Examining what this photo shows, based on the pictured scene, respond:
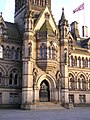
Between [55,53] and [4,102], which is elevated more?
[55,53]

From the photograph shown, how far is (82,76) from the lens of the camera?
60031 millimetres

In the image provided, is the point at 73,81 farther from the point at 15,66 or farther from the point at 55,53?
the point at 15,66

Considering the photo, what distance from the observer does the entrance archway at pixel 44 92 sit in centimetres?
5078

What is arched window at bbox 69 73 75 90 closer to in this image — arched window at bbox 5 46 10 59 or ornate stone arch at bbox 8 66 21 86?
ornate stone arch at bbox 8 66 21 86

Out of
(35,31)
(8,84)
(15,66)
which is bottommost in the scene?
(8,84)

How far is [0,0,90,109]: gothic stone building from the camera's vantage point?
157 ft

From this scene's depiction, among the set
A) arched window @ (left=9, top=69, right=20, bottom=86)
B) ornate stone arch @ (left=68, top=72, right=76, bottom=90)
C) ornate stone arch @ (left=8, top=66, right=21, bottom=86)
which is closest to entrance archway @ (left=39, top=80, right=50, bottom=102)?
ornate stone arch @ (left=8, top=66, right=21, bottom=86)

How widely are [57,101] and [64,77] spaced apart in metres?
4.78

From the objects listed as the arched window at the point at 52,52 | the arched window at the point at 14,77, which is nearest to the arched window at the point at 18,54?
the arched window at the point at 14,77

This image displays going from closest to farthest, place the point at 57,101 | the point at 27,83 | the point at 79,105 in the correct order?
the point at 27,83
the point at 57,101
the point at 79,105

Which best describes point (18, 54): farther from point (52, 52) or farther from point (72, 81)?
point (72, 81)

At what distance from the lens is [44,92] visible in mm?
51281

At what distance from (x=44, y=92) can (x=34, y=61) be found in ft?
20.9

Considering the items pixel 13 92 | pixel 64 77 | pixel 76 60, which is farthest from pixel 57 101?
pixel 76 60
